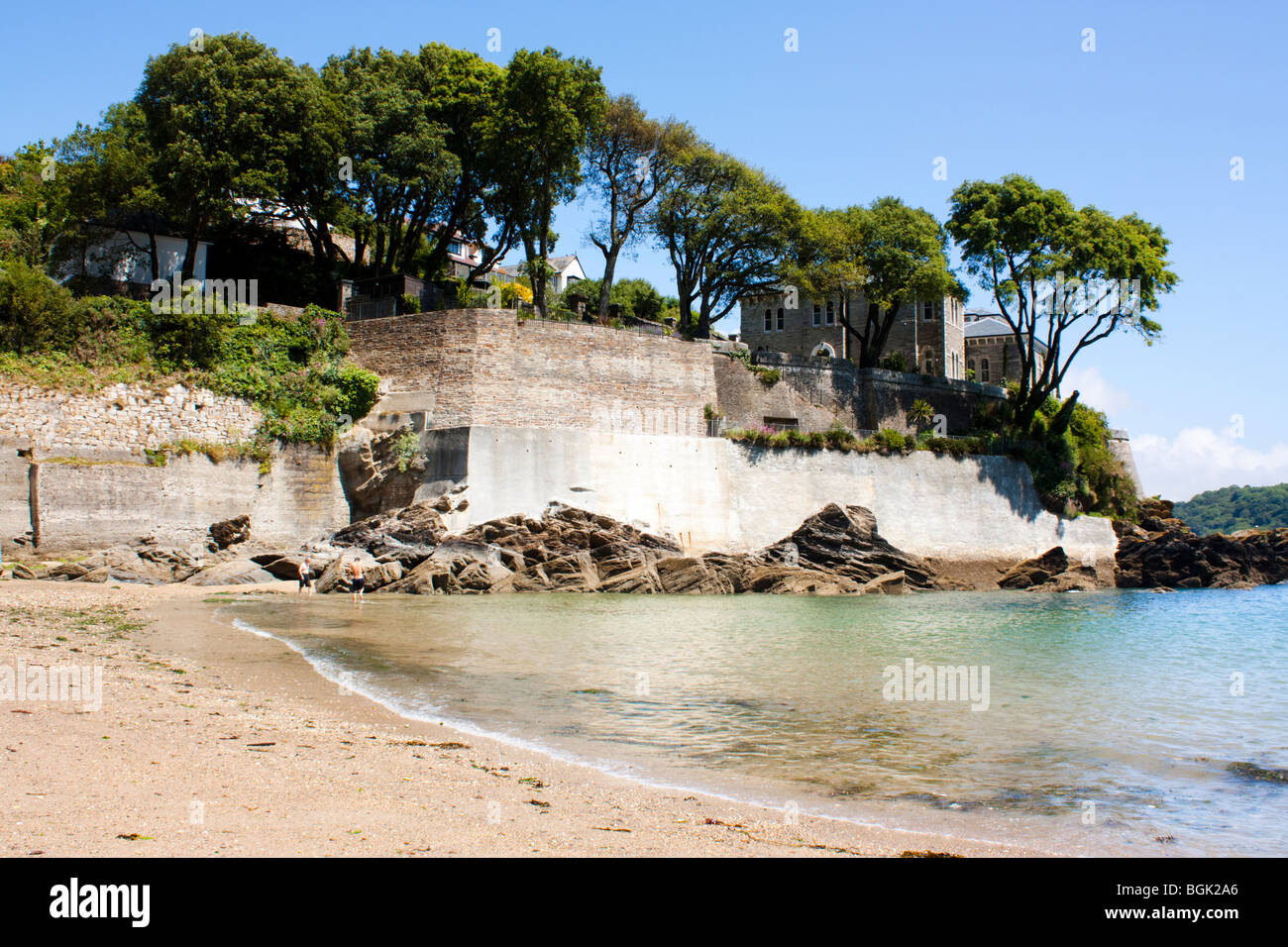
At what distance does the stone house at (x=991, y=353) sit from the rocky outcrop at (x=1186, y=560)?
50.5 feet

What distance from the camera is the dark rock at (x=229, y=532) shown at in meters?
26.5

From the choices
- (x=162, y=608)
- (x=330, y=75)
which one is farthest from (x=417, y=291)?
(x=162, y=608)

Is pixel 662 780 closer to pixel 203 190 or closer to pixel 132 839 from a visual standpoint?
pixel 132 839

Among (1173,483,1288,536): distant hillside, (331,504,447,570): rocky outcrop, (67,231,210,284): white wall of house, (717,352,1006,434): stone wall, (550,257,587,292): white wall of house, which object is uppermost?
(550,257,587,292): white wall of house

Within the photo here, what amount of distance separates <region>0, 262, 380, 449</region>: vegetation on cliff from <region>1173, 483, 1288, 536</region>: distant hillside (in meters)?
93.8

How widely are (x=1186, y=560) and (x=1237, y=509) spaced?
260ft

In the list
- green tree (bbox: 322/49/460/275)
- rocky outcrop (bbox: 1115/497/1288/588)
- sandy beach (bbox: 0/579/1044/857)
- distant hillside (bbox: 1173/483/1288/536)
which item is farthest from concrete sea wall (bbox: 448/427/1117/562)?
distant hillside (bbox: 1173/483/1288/536)

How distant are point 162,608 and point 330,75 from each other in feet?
80.7

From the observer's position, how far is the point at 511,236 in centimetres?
3866

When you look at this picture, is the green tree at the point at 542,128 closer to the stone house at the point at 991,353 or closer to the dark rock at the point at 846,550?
the dark rock at the point at 846,550

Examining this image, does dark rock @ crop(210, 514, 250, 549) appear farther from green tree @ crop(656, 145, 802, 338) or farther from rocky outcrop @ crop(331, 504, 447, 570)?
green tree @ crop(656, 145, 802, 338)

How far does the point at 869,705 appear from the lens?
1166 centimetres

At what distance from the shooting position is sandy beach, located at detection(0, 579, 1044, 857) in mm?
5180

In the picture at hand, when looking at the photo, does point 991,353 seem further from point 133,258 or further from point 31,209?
point 31,209
